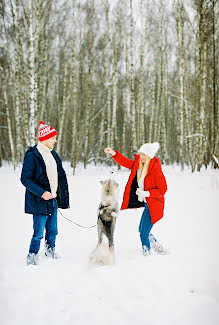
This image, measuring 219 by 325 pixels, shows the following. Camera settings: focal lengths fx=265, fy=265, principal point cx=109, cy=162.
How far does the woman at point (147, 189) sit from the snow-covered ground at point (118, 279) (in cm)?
36

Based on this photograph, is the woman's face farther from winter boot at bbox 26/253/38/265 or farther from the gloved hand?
winter boot at bbox 26/253/38/265

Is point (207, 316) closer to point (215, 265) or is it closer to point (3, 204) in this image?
point (215, 265)

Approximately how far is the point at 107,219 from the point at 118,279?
63cm

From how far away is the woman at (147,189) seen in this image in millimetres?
3090

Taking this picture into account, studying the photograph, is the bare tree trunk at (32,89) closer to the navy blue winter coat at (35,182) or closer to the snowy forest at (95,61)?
the snowy forest at (95,61)

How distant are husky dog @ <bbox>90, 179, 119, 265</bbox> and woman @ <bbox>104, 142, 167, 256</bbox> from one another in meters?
0.36

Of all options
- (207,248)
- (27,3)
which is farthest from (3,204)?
(27,3)

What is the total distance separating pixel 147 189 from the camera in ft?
10.4

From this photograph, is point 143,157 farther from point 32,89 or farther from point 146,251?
point 32,89

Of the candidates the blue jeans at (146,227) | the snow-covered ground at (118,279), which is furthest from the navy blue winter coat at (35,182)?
the blue jeans at (146,227)

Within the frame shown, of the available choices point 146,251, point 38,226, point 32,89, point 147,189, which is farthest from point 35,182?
point 32,89

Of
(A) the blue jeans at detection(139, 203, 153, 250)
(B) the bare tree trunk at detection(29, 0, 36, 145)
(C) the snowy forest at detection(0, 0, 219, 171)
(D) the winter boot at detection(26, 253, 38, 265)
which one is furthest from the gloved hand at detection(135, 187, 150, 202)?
(B) the bare tree trunk at detection(29, 0, 36, 145)

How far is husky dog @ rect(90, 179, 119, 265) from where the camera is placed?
2.85 m

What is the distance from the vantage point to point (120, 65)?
15789 mm
